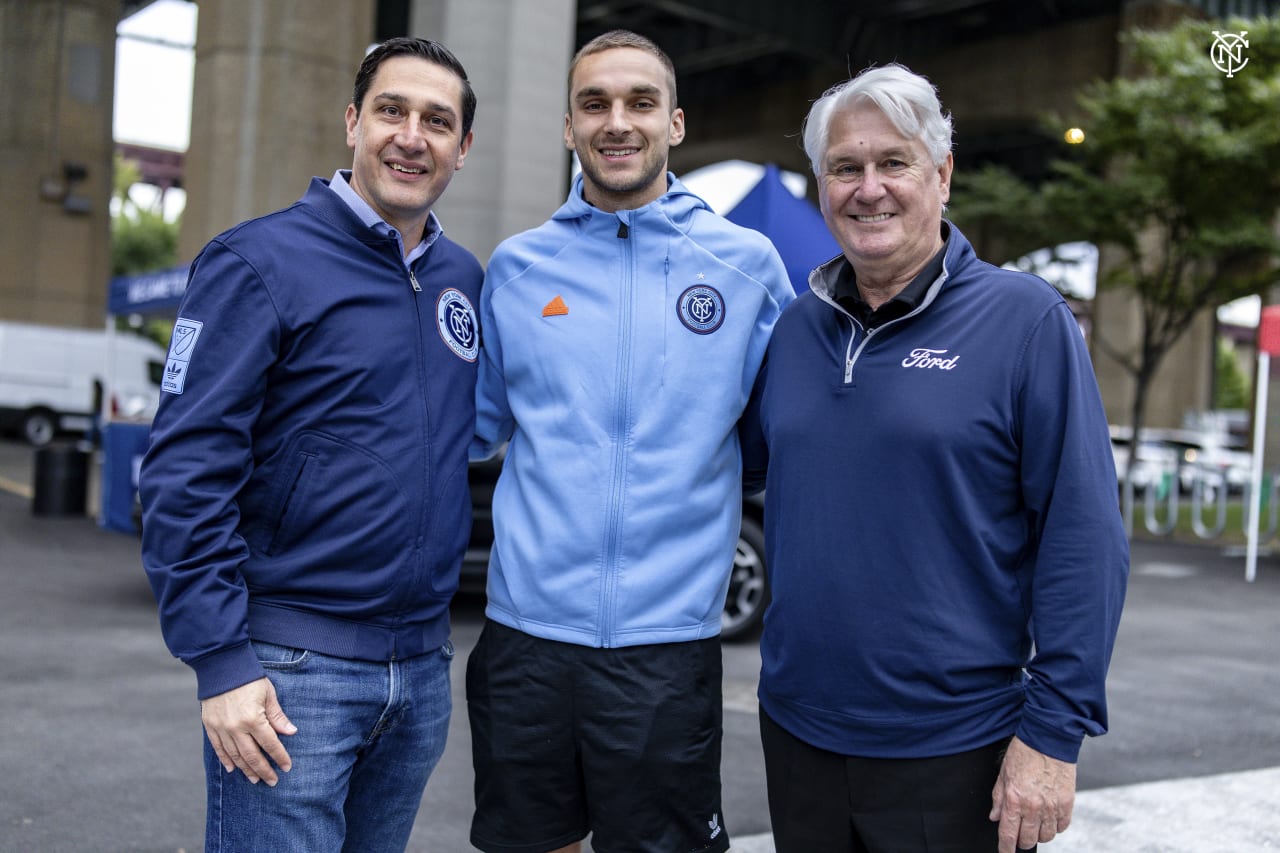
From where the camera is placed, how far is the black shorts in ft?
8.68

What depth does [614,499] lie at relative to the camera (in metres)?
2.67

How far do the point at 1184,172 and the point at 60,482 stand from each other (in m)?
17.4

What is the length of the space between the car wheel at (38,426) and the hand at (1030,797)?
2732 centimetres

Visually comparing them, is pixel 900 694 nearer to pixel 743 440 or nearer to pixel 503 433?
pixel 743 440

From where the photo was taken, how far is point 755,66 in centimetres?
3681

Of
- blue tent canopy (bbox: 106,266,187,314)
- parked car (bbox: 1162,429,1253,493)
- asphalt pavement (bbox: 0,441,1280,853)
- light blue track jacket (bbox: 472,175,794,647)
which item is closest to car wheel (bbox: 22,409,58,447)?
blue tent canopy (bbox: 106,266,187,314)

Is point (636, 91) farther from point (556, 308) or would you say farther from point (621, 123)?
point (556, 308)

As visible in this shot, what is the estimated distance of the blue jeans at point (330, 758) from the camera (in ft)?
7.53

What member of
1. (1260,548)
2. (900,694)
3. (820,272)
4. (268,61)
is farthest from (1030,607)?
(268,61)

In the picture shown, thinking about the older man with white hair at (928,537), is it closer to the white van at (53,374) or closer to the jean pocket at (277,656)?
the jean pocket at (277,656)

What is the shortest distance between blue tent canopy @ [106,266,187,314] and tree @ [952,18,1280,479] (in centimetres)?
1479

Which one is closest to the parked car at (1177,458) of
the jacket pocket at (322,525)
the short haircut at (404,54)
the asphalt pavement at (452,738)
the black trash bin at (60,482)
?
the asphalt pavement at (452,738)

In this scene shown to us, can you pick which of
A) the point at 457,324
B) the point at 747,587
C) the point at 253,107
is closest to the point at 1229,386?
the point at 253,107

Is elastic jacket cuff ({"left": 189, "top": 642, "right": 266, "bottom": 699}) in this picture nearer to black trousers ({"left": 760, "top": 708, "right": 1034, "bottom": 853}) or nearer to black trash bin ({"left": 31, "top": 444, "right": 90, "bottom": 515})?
black trousers ({"left": 760, "top": 708, "right": 1034, "bottom": 853})
